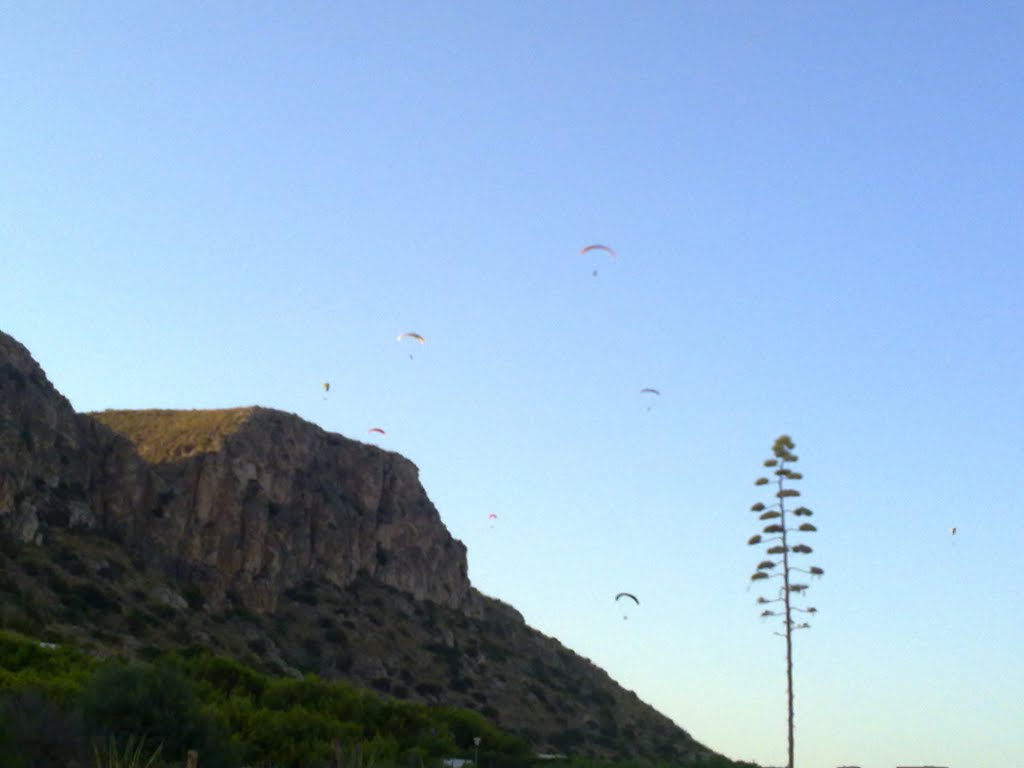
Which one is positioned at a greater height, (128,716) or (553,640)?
(553,640)

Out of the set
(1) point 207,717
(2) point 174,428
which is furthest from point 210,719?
(2) point 174,428

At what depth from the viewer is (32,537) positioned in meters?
66.6

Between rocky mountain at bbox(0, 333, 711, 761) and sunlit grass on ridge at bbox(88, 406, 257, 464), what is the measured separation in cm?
24

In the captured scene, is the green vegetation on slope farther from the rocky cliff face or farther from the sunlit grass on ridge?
the sunlit grass on ridge

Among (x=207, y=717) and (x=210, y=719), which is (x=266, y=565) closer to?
(x=210, y=719)

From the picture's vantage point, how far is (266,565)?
3327 inches

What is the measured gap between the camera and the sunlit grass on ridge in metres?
88.1

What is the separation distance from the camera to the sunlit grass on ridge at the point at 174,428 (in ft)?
289

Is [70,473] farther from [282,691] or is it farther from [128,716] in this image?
[128,716]

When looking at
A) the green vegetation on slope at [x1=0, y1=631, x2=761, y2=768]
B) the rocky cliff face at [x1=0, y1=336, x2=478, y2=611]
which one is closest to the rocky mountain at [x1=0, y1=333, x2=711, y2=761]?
the rocky cliff face at [x1=0, y1=336, x2=478, y2=611]

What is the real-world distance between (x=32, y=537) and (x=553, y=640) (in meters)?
56.7

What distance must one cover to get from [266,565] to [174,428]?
16.6 meters

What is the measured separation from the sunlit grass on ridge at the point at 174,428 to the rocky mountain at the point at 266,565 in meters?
0.24

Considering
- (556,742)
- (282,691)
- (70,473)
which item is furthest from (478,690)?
(282,691)
